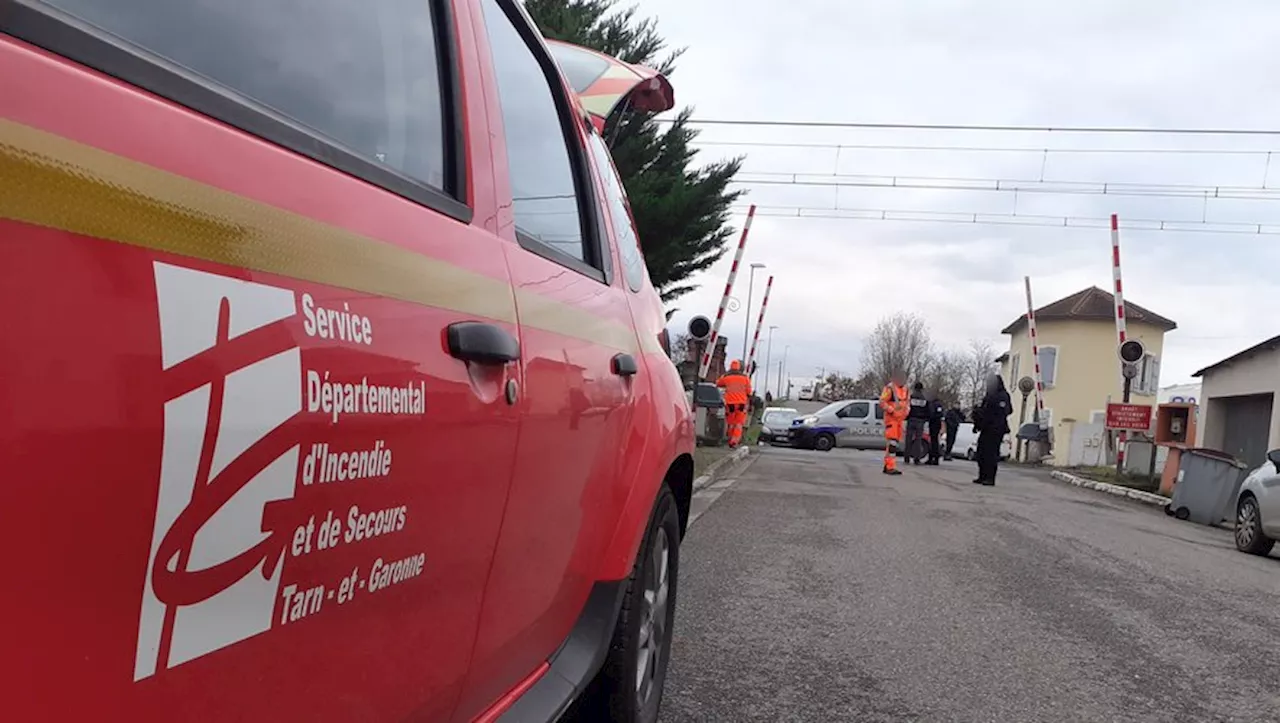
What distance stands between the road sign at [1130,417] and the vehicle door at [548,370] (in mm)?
17156

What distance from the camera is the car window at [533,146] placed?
2.06m

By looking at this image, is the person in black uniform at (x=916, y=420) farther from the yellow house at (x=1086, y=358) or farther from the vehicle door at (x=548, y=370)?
the yellow house at (x=1086, y=358)

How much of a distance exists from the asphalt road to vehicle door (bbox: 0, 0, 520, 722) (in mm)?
2421

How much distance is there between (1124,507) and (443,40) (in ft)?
46.5

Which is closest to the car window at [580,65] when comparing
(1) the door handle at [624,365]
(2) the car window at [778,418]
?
(1) the door handle at [624,365]

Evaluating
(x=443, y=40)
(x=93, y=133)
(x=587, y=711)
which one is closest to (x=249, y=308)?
(x=93, y=133)

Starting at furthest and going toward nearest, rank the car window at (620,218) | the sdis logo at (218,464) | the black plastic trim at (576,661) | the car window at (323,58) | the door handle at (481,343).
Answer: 1. the car window at (620,218)
2. the black plastic trim at (576,661)
3. the door handle at (481,343)
4. the car window at (323,58)
5. the sdis logo at (218,464)

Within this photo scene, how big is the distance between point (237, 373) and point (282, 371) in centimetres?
7

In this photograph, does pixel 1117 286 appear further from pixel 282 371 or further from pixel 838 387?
pixel 838 387

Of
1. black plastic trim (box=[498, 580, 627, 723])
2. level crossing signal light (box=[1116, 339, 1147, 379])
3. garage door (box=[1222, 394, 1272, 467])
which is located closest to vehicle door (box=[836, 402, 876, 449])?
garage door (box=[1222, 394, 1272, 467])

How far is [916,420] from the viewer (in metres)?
19.8

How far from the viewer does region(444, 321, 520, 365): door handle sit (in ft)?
5.05

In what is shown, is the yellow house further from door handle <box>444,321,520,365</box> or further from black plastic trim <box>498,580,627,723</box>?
door handle <box>444,321,520,365</box>

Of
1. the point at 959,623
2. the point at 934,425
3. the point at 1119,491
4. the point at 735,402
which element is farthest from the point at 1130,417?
the point at 959,623
